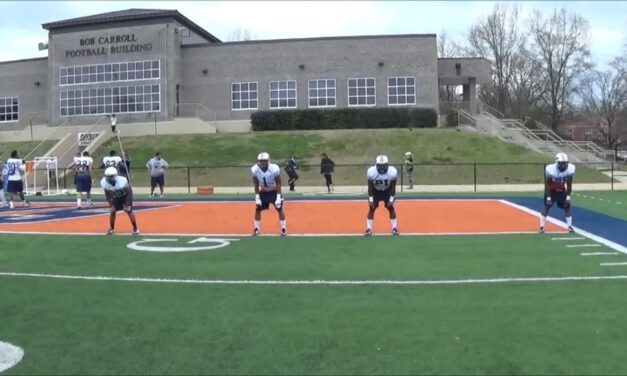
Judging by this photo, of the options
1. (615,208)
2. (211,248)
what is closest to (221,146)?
(615,208)

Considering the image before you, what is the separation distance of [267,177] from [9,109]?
1957 inches

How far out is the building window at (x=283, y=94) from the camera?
50.1 meters

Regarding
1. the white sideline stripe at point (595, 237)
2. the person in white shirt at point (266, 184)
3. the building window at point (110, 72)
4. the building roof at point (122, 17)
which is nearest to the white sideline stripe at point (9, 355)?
the person in white shirt at point (266, 184)

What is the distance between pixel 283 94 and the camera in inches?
1980

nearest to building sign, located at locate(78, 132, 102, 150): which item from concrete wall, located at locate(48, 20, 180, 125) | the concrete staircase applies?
concrete wall, located at locate(48, 20, 180, 125)

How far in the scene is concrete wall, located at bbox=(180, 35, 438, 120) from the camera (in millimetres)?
49188

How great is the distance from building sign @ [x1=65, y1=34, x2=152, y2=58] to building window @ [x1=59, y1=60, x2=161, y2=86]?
0.91 meters

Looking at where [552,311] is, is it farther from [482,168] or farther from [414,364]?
[482,168]

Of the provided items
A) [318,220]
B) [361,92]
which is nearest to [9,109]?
[361,92]

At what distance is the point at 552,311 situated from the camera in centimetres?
726

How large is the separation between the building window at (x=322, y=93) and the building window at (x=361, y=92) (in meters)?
1.30

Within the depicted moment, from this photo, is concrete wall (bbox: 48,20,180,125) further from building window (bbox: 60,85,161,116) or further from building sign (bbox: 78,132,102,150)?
building sign (bbox: 78,132,102,150)

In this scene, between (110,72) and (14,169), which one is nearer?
(14,169)

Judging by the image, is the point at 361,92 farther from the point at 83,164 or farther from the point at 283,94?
the point at 83,164
